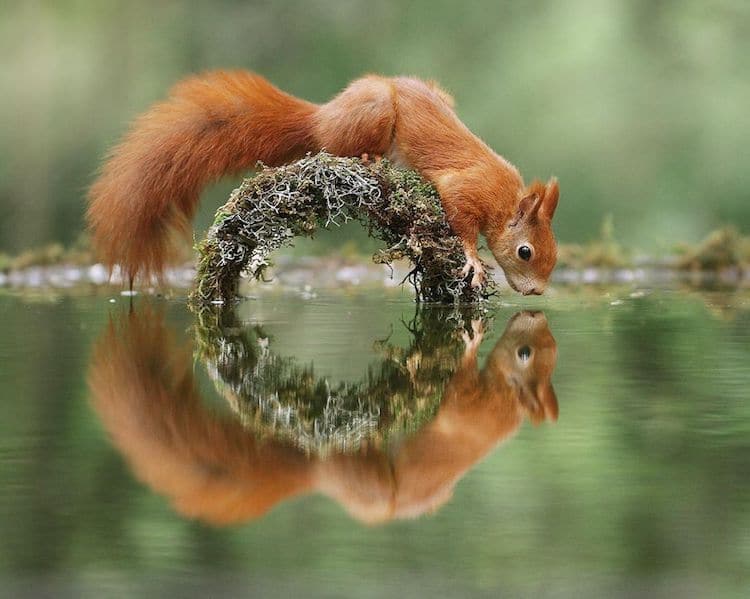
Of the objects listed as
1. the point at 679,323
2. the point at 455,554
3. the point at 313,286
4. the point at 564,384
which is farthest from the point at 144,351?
the point at 313,286

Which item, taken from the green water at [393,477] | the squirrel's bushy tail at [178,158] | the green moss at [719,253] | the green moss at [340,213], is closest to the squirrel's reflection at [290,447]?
the green water at [393,477]

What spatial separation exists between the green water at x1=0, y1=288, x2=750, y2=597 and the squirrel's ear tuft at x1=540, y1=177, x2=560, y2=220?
822mm

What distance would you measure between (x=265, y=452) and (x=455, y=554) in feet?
1.37

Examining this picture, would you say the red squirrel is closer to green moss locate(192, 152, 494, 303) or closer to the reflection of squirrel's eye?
green moss locate(192, 152, 494, 303)

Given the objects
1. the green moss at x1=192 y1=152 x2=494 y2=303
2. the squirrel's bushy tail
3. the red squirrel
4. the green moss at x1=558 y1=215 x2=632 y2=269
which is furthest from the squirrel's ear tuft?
the green moss at x1=558 y1=215 x2=632 y2=269

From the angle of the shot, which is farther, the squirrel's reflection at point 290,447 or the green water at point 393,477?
the squirrel's reflection at point 290,447

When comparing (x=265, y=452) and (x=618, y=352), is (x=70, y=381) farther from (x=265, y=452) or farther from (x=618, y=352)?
(x=618, y=352)

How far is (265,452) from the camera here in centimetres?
128

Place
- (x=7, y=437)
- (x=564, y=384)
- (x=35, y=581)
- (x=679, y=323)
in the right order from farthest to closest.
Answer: (x=679, y=323), (x=564, y=384), (x=7, y=437), (x=35, y=581)

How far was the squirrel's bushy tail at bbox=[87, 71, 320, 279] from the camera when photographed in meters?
3.19

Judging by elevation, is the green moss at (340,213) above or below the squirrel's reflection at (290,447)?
above

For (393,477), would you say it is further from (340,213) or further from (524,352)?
(340,213)

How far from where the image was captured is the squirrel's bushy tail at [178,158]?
10.5 ft

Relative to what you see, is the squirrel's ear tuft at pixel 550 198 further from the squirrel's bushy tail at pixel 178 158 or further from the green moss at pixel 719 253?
the green moss at pixel 719 253
